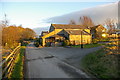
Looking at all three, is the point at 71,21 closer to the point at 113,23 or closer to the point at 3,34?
the point at 113,23

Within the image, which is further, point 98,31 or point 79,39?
point 98,31

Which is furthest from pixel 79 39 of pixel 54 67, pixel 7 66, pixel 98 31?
pixel 7 66

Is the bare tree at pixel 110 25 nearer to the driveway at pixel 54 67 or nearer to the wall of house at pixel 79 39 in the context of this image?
the wall of house at pixel 79 39

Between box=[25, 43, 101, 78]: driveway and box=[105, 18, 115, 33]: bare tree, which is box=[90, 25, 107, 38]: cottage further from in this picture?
box=[25, 43, 101, 78]: driveway

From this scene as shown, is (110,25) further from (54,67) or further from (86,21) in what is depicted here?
(54,67)

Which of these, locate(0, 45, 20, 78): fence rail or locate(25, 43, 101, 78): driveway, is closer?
locate(0, 45, 20, 78): fence rail

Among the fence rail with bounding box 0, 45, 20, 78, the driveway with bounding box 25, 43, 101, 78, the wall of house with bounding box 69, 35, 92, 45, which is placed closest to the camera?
the fence rail with bounding box 0, 45, 20, 78

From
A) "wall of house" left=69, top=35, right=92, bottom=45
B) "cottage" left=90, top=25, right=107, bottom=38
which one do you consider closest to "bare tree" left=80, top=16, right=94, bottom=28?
"cottage" left=90, top=25, right=107, bottom=38

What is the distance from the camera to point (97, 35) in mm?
45125

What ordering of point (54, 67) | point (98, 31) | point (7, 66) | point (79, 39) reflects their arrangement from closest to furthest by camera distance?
point (7, 66) → point (54, 67) → point (79, 39) → point (98, 31)

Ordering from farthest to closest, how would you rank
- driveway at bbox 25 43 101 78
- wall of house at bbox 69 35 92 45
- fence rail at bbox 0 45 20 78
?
wall of house at bbox 69 35 92 45
driveway at bbox 25 43 101 78
fence rail at bbox 0 45 20 78

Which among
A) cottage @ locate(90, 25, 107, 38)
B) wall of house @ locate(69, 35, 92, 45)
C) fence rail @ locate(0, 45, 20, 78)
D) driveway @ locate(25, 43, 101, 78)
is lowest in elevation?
driveway @ locate(25, 43, 101, 78)

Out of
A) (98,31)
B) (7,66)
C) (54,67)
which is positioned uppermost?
(98,31)

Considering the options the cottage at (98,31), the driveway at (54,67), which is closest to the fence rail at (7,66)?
the driveway at (54,67)
